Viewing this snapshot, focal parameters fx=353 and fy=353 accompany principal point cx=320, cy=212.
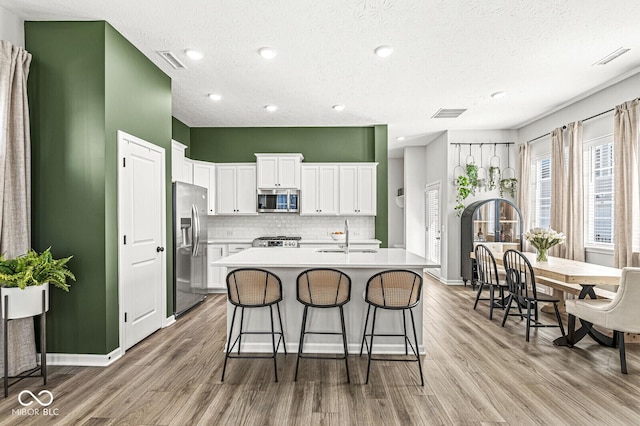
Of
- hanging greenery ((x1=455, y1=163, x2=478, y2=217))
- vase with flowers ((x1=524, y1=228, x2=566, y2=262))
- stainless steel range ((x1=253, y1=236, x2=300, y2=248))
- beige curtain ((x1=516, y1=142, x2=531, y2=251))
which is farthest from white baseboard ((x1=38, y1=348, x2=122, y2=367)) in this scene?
beige curtain ((x1=516, y1=142, x2=531, y2=251))

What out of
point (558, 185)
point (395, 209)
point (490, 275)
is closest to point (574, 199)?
point (558, 185)

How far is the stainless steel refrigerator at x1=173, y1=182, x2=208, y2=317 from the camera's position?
4.50m

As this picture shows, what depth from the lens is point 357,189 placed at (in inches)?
252

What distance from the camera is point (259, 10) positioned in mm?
2902

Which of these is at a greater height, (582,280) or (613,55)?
(613,55)

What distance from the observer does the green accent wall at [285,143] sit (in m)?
6.69

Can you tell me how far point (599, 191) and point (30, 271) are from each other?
6381mm

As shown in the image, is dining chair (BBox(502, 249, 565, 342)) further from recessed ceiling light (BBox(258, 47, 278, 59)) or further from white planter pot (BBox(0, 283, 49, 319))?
white planter pot (BBox(0, 283, 49, 319))

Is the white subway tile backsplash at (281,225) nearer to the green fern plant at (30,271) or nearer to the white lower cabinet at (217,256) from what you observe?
the white lower cabinet at (217,256)

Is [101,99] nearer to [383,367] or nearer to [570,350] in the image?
[383,367]

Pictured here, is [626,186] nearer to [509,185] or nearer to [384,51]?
[509,185]

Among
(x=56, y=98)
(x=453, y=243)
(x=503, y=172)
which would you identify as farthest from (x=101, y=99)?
(x=503, y=172)

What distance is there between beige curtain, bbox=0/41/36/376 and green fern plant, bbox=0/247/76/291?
0.66 ft

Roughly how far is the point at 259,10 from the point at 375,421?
3184mm
